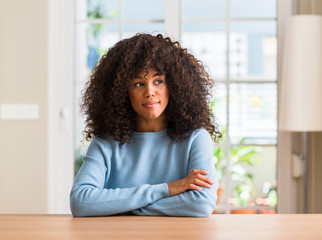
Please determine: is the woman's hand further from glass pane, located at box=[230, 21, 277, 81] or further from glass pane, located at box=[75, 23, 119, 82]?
glass pane, located at box=[75, 23, 119, 82]

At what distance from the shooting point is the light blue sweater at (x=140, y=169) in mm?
1466

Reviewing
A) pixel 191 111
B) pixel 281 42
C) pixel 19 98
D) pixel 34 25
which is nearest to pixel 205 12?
pixel 281 42

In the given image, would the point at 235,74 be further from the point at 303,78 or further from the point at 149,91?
the point at 149,91

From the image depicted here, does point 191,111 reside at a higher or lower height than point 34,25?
lower

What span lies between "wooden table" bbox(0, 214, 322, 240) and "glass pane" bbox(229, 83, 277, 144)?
2.29 meters

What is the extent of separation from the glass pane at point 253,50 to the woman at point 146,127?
6.70 feet

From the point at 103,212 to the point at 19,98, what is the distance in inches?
88.5

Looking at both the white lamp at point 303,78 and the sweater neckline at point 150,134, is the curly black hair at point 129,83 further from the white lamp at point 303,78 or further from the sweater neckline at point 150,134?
the white lamp at point 303,78

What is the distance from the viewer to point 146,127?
1.67 m

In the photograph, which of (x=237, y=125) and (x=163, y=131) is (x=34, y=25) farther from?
(x=163, y=131)

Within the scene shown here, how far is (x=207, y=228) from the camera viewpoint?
1195 millimetres

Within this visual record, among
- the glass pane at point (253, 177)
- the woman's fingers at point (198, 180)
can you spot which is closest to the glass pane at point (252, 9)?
the glass pane at point (253, 177)

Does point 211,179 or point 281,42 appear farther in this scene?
point 281,42

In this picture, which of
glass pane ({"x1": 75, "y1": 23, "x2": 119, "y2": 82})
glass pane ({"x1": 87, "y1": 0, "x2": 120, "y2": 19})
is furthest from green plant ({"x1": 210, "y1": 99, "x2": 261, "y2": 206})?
glass pane ({"x1": 87, "y1": 0, "x2": 120, "y2": 19})
